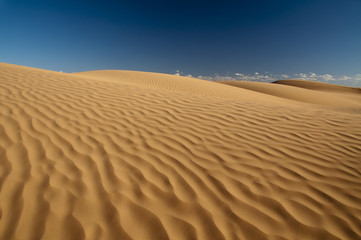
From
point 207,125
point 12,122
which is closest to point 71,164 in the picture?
point 12,122

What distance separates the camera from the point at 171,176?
238cm

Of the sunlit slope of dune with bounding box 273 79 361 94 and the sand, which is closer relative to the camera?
the sand

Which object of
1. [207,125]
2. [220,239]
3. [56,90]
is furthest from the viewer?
[56,90]

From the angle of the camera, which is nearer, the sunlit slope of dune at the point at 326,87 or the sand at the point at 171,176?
the sand at the point at 171,176

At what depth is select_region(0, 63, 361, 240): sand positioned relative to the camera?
1790 millimetres

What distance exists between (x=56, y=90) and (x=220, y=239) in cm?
556

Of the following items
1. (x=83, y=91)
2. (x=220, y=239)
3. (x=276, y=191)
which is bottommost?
(x=220, y=239)

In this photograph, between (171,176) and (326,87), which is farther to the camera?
(326,87)

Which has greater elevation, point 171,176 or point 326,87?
point 171,176

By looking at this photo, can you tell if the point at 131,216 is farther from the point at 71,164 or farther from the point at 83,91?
the point at 83,91

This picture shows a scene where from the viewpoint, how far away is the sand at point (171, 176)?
1790 millimetres

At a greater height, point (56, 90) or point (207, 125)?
point (56, 90)

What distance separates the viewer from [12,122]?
325 centimetres

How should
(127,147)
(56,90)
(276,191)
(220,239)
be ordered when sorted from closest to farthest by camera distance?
(220,239)
(276,191)
(127,147)
(56,90)
